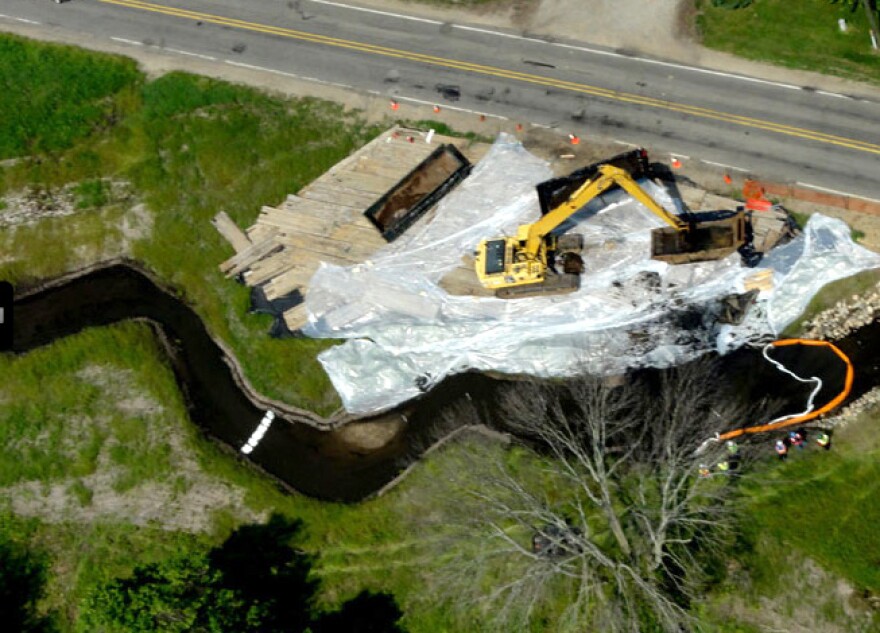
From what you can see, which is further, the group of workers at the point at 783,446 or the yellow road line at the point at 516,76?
the yellow road line at the point at 516,76

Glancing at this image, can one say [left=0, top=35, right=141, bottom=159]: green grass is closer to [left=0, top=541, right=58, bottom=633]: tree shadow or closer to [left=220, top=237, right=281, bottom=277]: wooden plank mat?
[left=220, top=237, right=281, bottom=277]: wooden plank mat

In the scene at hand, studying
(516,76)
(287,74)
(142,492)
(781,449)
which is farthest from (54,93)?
(781,449)

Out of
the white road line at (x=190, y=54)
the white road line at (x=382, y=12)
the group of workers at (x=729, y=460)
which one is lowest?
the group of workers at (x=729, y=460)

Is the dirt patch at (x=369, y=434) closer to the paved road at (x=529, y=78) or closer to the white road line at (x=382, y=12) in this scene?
the paved road at (x=529, y=78)

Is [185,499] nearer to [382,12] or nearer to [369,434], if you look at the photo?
[369,434]

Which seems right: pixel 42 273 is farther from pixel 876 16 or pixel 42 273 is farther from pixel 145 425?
pixel 876 16

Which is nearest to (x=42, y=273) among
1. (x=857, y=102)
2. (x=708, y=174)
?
(x=708, y=174)

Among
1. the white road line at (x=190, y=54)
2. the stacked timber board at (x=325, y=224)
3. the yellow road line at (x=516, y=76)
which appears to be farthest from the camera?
the white road line at (x=190, y=54)

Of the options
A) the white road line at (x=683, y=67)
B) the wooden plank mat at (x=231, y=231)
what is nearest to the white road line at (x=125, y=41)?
the wooden plank mat at (x=231, y=231)
